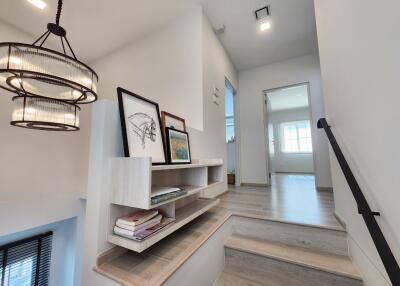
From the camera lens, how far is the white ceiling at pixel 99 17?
2395 mm

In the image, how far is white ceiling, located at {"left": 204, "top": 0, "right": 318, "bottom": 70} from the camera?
2504 mm

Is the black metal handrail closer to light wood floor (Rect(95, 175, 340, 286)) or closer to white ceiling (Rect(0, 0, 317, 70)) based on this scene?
light wood floor (Rect(95, 175, 340, 286))

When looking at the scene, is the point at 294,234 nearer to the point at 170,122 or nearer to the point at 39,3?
the point at 170,122

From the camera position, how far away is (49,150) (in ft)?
9.86

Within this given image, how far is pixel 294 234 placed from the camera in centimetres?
159

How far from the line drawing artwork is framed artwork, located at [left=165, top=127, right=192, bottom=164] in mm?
168

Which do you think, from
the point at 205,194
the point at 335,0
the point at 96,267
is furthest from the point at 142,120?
the point at 335,0

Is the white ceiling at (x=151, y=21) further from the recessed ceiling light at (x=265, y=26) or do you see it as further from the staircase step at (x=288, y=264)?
the staircase step at (x=288, y=264)

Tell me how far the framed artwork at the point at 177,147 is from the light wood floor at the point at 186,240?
650 mm

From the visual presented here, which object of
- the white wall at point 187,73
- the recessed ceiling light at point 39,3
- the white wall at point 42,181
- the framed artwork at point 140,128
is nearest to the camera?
the framed artwork at point 140,128

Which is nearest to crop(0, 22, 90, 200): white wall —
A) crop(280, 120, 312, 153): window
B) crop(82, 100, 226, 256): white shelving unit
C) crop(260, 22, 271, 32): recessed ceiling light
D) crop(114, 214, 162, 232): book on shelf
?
crop(82, 100, 226, 256): white shelving unit

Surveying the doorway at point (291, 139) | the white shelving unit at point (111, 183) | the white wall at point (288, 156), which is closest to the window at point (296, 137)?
the doorway at point (291, 139)

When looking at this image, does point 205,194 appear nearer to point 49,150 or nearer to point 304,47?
point 49,150

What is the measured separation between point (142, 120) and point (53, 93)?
72 centimetres
